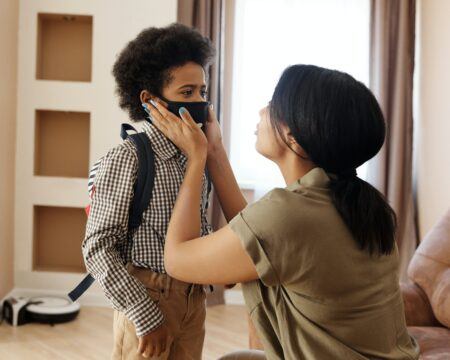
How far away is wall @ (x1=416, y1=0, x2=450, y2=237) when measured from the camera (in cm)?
349

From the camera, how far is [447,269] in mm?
2322

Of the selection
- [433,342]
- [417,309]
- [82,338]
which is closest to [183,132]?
[433,342]

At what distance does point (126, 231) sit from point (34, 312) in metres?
2.33

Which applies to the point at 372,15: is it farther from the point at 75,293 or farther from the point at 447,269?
the point at 75,293

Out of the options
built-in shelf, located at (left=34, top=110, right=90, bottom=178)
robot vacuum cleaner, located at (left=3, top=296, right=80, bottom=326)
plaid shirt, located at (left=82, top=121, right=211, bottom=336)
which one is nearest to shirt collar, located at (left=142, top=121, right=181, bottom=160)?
plaid shirt, located at (left=82, top=121, right=211, bottom=336)

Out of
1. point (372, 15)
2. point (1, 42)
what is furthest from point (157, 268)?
point (372, 15)

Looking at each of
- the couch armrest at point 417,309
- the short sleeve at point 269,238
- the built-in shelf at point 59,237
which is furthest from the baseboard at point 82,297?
the short sleeve at point 269,238

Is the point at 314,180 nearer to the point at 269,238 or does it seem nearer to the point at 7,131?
the point at 269,238

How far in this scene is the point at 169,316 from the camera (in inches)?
51.6

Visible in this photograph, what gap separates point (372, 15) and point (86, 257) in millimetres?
3210

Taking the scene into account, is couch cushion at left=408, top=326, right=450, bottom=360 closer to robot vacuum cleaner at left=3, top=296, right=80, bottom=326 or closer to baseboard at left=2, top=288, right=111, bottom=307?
robot vacuum cleaner at left=3, top=296, right=80, bottom=326

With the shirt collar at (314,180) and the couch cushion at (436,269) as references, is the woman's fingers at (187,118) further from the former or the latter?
the couch cushion at (436,269)

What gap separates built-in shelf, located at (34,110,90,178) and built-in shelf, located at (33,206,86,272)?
258mm

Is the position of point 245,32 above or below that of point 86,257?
above
